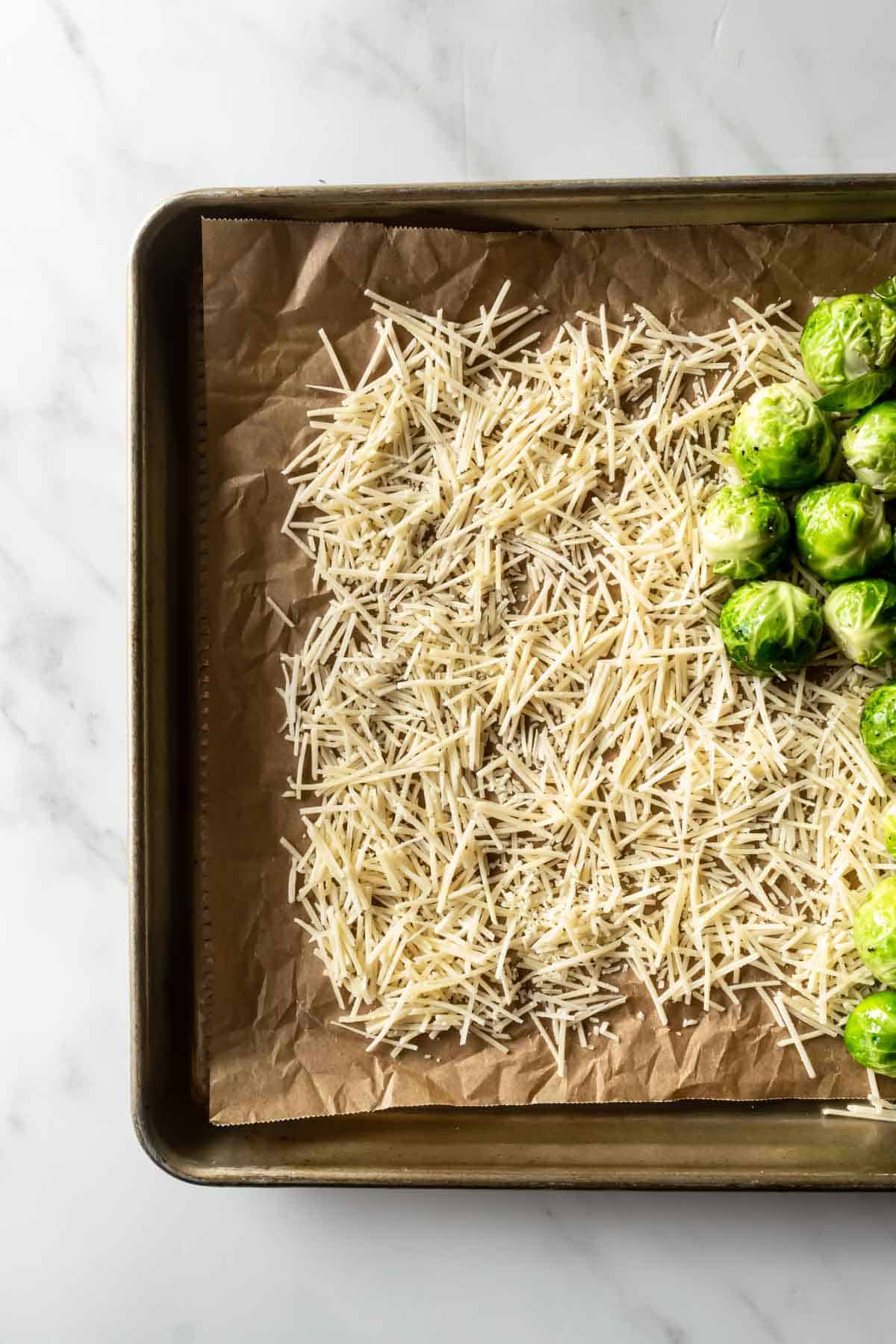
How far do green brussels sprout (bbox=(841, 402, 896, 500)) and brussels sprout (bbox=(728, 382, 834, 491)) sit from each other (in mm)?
54

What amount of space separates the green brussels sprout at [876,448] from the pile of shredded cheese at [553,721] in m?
0.19

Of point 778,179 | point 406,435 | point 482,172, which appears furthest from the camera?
point 482,172

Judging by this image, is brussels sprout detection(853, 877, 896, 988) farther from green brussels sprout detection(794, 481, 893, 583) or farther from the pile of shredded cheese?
green brussels sprout detection(794, 481, 893, 583)

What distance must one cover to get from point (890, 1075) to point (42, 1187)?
201 centimetres

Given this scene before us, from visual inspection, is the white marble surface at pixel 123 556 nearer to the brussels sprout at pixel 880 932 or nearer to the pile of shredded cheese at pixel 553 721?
the pile of shredded cheese at pixel 553 721

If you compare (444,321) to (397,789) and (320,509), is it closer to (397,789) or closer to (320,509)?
(320,509)

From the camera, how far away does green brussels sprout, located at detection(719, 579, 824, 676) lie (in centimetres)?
238

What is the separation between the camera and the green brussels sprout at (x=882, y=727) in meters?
2.37

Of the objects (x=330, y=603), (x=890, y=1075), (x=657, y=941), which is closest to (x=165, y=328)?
(x=330, y=603)

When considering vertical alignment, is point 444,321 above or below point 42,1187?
above

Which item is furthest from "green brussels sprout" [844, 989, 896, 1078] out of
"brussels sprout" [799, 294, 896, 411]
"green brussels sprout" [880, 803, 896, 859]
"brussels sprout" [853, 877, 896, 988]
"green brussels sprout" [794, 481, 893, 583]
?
"brussels sprout" [799, 294, 896, 411]

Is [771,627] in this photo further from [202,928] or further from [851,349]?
[202,928]

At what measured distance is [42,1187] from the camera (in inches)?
108

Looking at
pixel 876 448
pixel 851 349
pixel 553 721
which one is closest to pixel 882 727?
pixel 876 448
